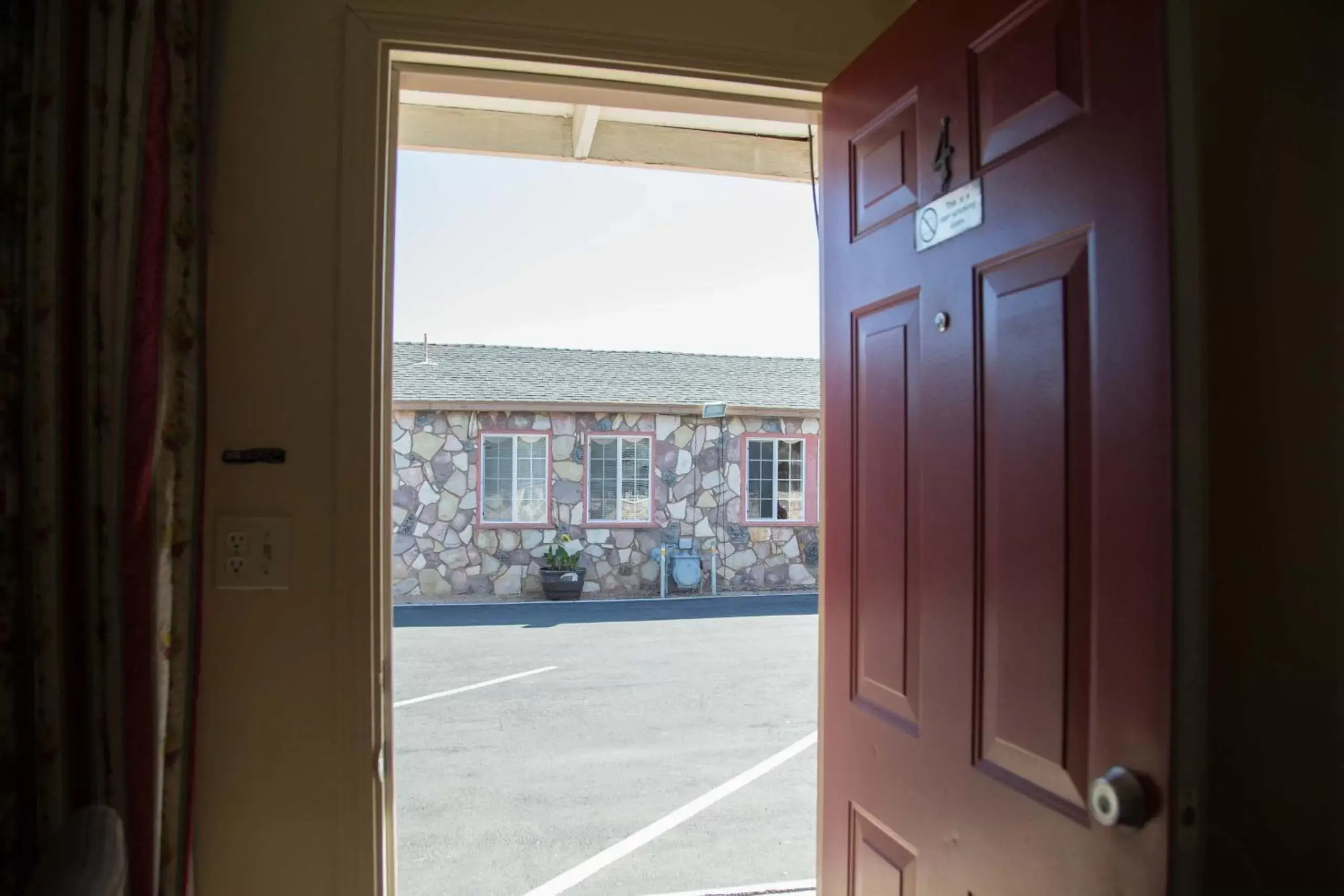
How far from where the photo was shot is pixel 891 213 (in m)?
1.45

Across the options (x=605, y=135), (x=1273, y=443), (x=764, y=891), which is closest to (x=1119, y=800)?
(x=1273, y=443)

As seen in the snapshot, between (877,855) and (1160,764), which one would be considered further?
(877,855)

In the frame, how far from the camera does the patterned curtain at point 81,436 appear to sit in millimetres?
1177

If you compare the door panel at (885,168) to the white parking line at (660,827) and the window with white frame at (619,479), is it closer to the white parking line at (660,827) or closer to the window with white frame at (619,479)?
the white parking line at (660,827)

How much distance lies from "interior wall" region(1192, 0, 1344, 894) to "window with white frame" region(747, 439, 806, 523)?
1090 cm

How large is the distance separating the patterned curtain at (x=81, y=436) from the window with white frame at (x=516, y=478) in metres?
10.0

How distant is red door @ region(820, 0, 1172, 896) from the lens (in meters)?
0.93

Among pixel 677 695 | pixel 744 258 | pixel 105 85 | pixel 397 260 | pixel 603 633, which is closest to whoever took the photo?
pixel 105 85

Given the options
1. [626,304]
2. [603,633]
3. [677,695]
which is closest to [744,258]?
[626,304]

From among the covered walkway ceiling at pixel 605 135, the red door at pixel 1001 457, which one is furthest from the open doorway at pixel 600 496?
the red door at pixel 1001 457

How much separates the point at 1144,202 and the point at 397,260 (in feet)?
4.43

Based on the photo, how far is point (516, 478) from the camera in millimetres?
11289

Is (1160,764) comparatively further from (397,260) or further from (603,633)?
(603,633)

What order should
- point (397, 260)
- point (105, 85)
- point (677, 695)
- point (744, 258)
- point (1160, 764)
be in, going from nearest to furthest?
point (1160, 764) < point (105, 85) < point (397, 260) < point (677, 695) < point (744, 258)
